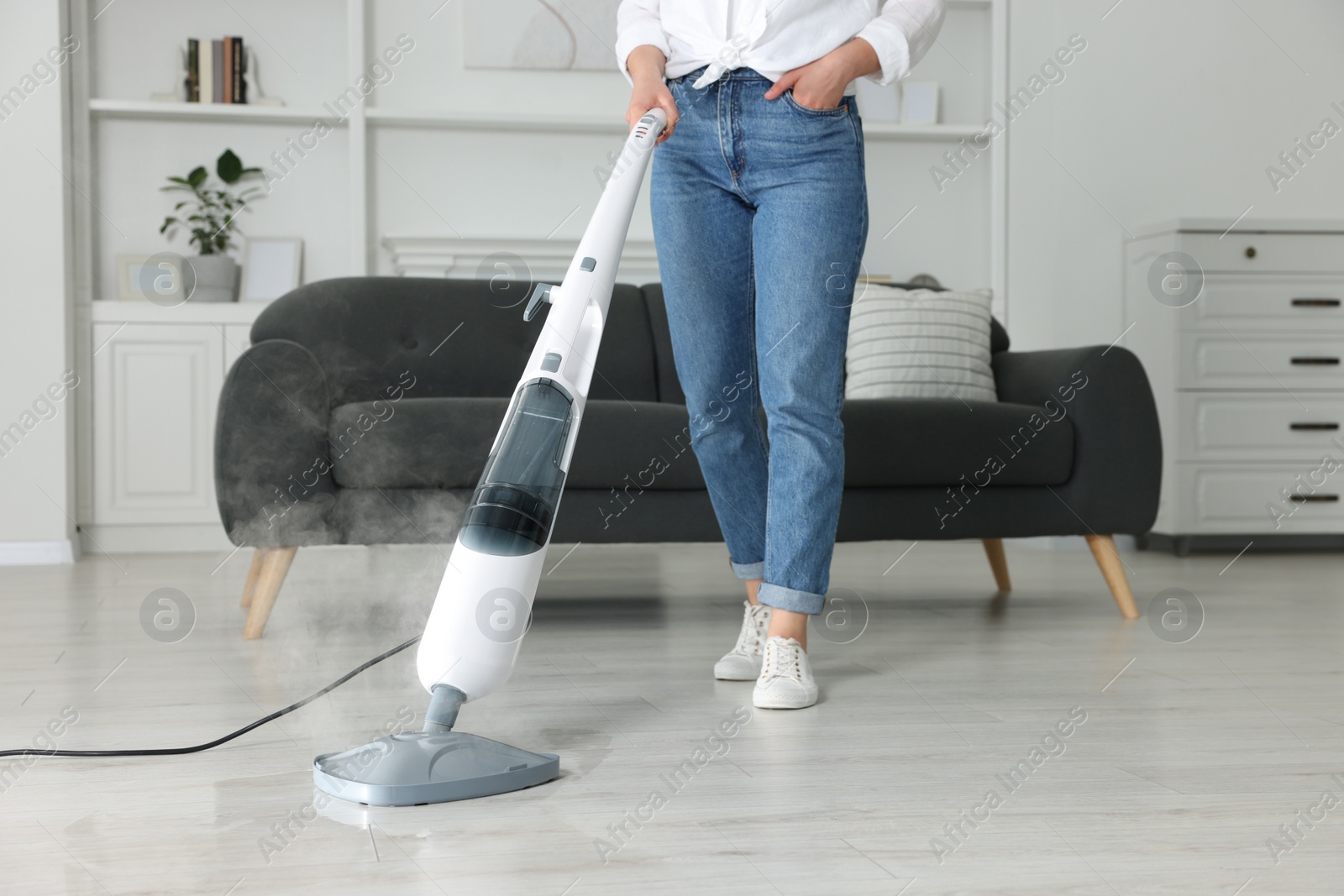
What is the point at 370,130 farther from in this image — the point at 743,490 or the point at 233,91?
the point at 743,490

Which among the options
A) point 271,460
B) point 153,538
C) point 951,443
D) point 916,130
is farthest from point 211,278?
point 951,443

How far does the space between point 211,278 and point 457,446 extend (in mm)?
1987

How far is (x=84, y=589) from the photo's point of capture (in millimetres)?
2506

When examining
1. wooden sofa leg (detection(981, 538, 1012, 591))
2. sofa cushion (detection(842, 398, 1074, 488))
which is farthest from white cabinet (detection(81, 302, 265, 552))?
wooden sofa leg (detection(981, 538, 1012, 591))

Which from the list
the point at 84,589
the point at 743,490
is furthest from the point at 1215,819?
the point at 84,589

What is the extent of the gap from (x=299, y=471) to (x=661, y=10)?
0.90 meters

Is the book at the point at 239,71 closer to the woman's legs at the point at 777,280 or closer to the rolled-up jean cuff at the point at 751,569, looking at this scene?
the woman's legs at the point at 777,280

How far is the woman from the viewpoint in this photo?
132 cm

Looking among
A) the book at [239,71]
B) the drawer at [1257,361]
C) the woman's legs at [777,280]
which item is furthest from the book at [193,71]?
the drawer at [1257,361]

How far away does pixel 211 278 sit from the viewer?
3.42m

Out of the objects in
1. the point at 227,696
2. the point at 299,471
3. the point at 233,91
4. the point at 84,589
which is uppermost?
the point at 233,91

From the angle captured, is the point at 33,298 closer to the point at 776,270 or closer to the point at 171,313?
the point at 171,313

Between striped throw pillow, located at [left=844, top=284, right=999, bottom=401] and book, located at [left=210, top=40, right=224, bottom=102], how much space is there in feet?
7.36

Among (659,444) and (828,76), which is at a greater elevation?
(828,76)
